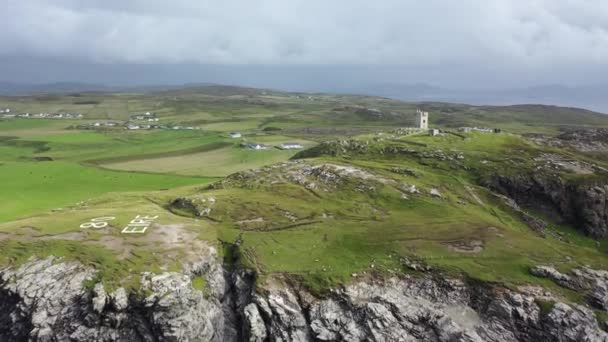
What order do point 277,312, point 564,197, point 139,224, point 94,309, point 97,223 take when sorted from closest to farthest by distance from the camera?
1. point 94,309
2. point 277,312
3. point 97,223
4. point 139,224
5. point 564,197

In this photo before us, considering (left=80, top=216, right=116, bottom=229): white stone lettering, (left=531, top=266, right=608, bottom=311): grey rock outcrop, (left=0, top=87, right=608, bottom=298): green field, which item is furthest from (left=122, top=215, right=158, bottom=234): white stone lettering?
(left=531, top=266, right=608, bottom=311): grey rock outcrop

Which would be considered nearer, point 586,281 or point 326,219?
point 586,281

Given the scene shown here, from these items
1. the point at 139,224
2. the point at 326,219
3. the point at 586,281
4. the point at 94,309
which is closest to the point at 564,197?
the point at 586,281

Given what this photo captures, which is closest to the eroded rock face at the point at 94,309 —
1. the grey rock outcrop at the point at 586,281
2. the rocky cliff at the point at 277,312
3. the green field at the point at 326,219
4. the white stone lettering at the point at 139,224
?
the rocky cliff at the point at 277,312

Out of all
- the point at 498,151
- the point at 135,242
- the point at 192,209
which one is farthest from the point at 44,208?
the point at 498,151

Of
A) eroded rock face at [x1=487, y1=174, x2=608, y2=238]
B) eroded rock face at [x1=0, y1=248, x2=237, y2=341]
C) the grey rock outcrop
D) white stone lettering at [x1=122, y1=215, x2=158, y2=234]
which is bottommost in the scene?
eroded rock face at [x1=0, y1=248, x2=237, y2=341]

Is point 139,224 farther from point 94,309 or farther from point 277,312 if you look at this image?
point 277,312

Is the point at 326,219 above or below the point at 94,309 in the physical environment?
above

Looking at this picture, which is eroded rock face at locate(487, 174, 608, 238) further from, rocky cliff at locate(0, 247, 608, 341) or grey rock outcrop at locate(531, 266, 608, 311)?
rocky cliff at locate(0, 247, 608, 341)

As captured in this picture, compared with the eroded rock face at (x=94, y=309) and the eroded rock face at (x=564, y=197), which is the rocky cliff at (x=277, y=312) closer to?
the eroded rock face at (x=94, y=309)
